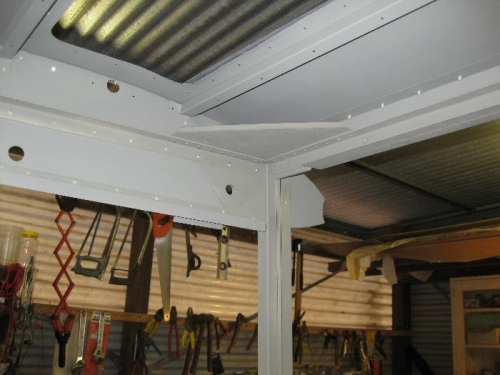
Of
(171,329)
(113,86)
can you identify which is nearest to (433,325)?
(171,329)

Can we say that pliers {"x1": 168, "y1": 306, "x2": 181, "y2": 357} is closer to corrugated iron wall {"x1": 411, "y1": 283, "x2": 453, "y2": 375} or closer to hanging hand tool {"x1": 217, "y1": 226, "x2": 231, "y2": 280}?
hanging hand tool {"x1": 217, "y1": 226, "x2": 231, "y2": 280}

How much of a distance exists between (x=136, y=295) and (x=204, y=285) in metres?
0.84

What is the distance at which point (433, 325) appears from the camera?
754cm

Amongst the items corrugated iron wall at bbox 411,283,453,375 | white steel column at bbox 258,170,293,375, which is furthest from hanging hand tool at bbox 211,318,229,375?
corrugated iron wall at bbox 411,283,453,375

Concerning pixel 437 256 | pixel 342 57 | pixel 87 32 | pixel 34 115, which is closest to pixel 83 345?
pixel 34 115

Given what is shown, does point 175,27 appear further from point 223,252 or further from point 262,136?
point 223,252

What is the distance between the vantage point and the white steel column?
259 cm

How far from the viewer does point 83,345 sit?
391 cm

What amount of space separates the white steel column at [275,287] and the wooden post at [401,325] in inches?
219

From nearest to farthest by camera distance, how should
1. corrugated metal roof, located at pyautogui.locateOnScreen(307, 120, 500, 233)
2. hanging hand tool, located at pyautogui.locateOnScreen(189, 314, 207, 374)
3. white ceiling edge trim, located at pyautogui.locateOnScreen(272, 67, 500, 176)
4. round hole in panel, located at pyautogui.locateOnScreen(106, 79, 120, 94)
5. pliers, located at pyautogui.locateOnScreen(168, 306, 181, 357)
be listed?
white ceiling edge trim, located at pyautogui.locateOnScreen(272, 67, 500, 176) < round hole in panel, located at pyautogui.locateOnScreen(106, 79, 120, 94) < corrugated metal roof, located at pyautogui.locateOnScreen(307, 120, 500, 233) < pliers, located at pyautogui.locateOnScreen(168, 306, 181, 357) < hanging hand tool, located at pyautogui.locateOnScreen(189, 314, 207, 374)

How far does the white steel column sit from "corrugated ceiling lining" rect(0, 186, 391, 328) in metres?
2.09

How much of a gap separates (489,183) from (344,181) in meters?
1.40

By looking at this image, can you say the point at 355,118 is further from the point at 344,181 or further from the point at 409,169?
the point at 344,181

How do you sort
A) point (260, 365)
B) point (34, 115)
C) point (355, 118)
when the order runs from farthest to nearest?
point (260, 365), point (355, 118), point (34, 115)
